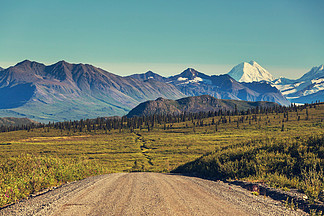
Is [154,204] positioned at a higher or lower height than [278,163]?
lower

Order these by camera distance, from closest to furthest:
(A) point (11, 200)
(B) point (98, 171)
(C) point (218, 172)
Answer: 1. (A) point (11, 200)
2. (C) point (218, 172)
3. (B) point (98, 171)

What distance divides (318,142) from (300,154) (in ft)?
9.27

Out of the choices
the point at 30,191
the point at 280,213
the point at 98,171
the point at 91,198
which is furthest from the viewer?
the point at 98,171

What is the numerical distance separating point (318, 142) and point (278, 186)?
8466mm

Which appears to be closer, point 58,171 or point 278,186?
point 278,186

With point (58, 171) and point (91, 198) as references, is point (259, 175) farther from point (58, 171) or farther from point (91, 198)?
point (58, 171)

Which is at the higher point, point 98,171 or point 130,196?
point 130,196

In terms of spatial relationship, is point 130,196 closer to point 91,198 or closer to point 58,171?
point 91,198

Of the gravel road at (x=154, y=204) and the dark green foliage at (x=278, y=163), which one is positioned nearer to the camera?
the gravel road at (x=154, y=204)

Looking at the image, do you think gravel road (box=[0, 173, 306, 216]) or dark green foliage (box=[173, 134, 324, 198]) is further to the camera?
dark green foliage (box=[173, 134, 324, 198])

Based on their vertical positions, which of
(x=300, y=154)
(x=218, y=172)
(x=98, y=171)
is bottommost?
(x=98, y=171)

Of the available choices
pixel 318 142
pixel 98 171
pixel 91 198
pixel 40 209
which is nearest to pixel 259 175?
pixel 318 142

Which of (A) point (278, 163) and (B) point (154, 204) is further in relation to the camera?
(A) point (278, 163)

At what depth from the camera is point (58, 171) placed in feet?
75.8
